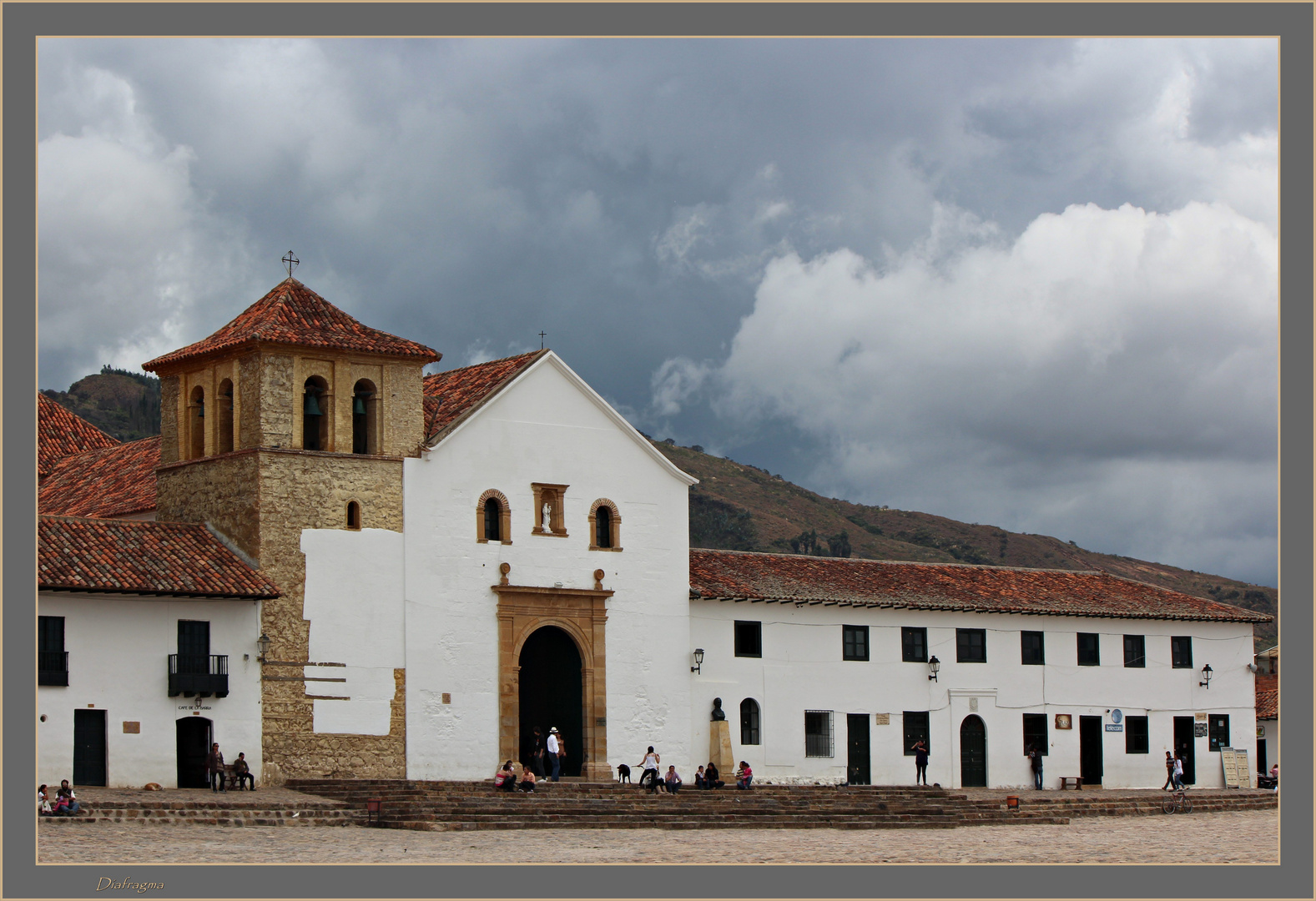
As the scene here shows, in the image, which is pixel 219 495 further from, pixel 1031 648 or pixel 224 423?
pixel 1031 648

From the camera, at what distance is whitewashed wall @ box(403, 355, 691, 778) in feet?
123

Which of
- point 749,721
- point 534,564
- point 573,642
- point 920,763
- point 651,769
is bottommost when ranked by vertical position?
point 920,763

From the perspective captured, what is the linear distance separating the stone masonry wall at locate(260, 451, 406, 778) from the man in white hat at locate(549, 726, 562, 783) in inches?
115

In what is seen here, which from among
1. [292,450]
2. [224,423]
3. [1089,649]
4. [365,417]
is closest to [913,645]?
[1089,649]

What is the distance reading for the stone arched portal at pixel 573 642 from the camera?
38125 millimetres

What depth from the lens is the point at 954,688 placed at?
44.2 metres

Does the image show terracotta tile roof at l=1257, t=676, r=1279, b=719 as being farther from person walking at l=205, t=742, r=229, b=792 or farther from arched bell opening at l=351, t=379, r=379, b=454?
person walking at l=205, t=742, r=229, b=792

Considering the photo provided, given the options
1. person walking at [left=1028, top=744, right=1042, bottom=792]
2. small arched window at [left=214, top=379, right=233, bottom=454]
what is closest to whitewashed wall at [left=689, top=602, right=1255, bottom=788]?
person walking at [left=1028, top=744, right=1042, bottom=792]

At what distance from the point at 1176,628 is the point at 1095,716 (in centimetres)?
347

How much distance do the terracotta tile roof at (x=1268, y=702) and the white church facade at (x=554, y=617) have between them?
34.5 ft

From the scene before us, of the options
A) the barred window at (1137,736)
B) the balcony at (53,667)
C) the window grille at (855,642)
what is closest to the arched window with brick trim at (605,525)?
the window grille at (855,642)

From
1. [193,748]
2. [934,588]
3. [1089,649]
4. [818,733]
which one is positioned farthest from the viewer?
[1089,649]

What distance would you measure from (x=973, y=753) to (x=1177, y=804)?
5.26 metres

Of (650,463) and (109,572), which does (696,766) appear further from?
(109,572)
